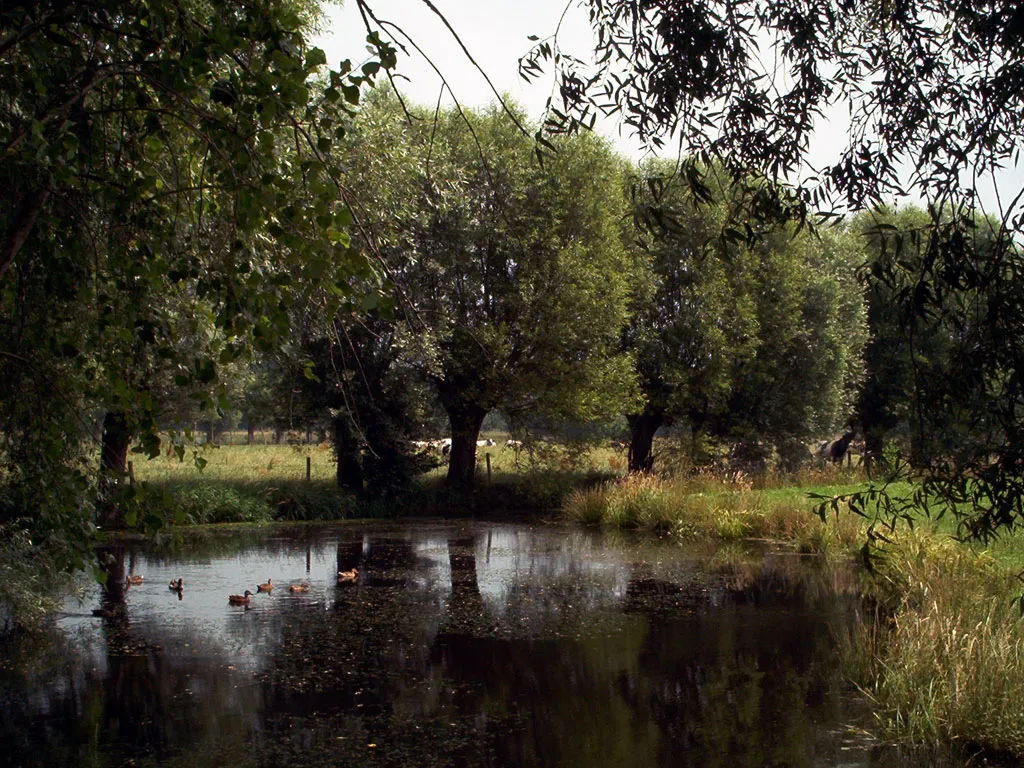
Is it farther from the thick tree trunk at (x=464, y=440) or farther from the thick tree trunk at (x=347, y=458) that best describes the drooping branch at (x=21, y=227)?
the thick tree trunk at (x=464, y=440)

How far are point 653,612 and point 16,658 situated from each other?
6473mm

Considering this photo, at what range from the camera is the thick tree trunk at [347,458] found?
68.3 feet

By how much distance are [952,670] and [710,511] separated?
10.8m

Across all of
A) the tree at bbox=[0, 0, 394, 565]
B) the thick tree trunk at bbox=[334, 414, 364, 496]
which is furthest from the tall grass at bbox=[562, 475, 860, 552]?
the tree at bbox=[0, 0, 394, 565]

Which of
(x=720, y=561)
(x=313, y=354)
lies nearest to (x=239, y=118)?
(x=720, y=561)

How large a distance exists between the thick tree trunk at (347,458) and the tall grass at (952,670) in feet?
43.5

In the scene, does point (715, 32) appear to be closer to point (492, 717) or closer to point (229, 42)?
point (229, 42)

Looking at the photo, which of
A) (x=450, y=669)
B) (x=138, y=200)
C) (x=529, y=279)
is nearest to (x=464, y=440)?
(x=529, y=279)

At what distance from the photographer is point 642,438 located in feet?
85.5

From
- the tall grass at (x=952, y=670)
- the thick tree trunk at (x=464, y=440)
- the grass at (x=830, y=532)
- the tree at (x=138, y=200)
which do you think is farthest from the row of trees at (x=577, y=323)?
the tree at (x=138, y=200)

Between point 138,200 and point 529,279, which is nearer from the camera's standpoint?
point 138,200

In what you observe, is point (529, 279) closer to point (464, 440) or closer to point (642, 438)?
point (464, 440)

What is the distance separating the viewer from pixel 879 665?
27.0 ft

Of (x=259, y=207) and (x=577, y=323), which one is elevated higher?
(x=577, y=323)
